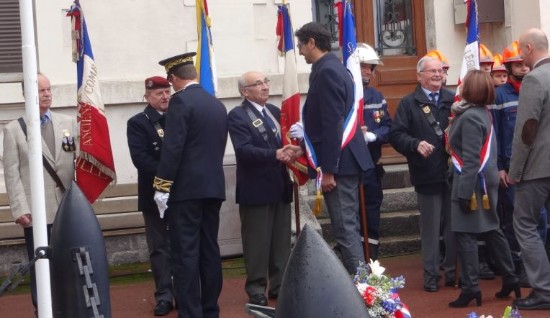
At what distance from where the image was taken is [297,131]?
9.42 m

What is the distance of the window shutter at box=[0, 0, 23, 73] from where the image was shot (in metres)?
12.2

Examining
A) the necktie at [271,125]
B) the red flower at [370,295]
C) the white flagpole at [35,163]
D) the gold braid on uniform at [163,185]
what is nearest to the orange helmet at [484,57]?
the necktie at [271,125]

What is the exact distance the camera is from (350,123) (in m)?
9.05

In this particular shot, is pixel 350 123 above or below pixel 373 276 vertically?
above

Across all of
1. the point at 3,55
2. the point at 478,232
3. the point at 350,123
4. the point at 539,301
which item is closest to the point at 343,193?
the point at 350,123

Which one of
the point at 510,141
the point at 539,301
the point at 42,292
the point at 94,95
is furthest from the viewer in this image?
the point at 510,141

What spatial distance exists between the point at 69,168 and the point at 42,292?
10.9 feet

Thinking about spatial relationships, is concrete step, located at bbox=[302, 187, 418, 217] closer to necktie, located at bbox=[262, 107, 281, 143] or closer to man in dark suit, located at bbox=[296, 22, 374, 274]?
necktie, located at bbox=[262, 107, 281, 143]

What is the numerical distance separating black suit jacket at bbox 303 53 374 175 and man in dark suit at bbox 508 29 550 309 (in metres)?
1.21

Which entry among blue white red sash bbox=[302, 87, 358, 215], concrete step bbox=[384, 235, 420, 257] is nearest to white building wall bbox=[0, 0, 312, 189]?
concrete step bbox=[384, 235, 420, 257]

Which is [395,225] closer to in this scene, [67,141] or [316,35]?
[316,35]

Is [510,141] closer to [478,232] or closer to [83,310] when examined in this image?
[478,232]

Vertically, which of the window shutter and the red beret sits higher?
the window shutter

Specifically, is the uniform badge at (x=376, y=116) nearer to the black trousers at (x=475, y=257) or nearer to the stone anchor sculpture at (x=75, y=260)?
the black trousers at (x=475, y=257)
